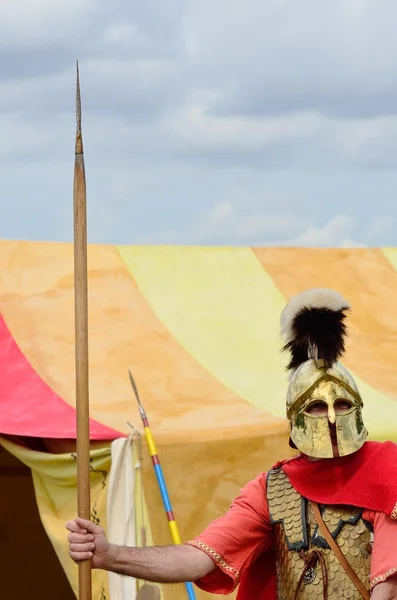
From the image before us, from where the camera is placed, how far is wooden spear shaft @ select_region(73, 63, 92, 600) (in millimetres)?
2527

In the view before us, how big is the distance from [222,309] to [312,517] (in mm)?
3214

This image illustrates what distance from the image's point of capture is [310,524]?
2854 millimetres

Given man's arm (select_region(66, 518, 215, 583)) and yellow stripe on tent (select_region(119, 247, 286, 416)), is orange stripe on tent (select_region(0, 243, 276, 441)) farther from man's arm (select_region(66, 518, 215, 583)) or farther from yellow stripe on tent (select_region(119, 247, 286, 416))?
man's arm (select_region(66, 518, 215, 583))

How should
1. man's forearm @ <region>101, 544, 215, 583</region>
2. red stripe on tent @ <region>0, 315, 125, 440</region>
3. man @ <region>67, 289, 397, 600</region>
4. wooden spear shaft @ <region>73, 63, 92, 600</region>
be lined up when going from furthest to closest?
red stripe on tent @ <region>0, 315, 125, 440</region>
man @ <region>67, 289, 397, 600</region>
man's forearm @ <region>101, 544, 215, 583</region>
wooden spear shaft @ <region>73, 63, 92, 600</region>

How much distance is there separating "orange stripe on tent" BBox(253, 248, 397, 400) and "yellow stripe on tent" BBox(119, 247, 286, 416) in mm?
125

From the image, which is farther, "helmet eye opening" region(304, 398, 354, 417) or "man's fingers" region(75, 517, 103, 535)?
"helmet eye opening" region(304, 398, 354, 417)

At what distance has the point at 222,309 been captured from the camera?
604 cm

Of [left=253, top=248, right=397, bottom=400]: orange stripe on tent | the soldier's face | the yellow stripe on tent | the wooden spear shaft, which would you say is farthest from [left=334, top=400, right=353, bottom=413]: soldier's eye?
[left=253, top=248, right=397, bottom=400]: orange stripe on tent

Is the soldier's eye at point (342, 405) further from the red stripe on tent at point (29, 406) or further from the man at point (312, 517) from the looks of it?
the red stripe on tent at point (29, 406)

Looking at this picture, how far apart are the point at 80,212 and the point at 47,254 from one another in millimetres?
3555

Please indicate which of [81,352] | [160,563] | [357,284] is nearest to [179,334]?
[357,284]

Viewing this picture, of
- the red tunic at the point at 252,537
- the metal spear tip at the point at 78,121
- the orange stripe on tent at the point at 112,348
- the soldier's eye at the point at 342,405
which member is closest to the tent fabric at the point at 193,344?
the orange stripe on tent at the point at 112,348

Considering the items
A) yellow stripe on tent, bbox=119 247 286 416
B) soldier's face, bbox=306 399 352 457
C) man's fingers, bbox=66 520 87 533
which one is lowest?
man's fingers, bbox=66 520 87 533

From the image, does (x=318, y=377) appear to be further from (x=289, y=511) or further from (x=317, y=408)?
(x=289, y=511)
